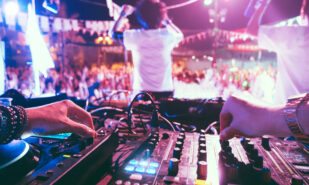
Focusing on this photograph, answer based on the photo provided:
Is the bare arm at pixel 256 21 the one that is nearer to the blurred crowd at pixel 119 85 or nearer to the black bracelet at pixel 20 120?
the blurred crowd at pixel 119 85

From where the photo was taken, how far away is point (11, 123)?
21.1 inches

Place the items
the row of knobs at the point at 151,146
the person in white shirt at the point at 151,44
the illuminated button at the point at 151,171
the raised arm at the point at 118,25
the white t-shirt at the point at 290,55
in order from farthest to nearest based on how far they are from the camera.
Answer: the raised arm at the point at 118,25
the person in white shirt at the point at 151,44
the white t-shirt at the point at 290,55
the row of knobs at the point at 151,146
the illuminated button at the point at 151,171

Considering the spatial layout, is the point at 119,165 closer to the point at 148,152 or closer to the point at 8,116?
the point at 148,152

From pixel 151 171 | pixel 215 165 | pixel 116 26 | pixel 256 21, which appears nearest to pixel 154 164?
pixel 151 171

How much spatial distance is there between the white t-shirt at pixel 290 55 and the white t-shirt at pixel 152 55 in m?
0.86

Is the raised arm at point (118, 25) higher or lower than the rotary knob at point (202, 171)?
higher

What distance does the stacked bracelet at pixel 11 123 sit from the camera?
0.53 meters

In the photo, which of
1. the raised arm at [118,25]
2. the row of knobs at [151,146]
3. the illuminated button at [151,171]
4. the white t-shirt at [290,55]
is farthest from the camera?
the raised arm at [118,25]

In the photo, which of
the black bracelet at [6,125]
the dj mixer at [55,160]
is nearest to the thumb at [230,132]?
the dj mixer at [55,160]

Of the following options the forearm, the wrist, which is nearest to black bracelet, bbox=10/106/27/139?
the wrist

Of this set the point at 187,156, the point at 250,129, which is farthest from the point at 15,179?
the point at 250,129

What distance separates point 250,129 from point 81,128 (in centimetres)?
52

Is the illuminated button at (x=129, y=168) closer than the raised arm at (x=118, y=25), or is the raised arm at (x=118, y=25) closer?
the illuminated button at (x=129, y=168)

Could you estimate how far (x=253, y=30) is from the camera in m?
2.97
